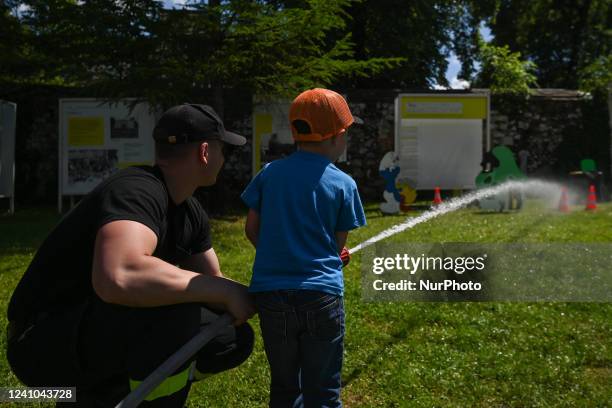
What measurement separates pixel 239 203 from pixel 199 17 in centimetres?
568

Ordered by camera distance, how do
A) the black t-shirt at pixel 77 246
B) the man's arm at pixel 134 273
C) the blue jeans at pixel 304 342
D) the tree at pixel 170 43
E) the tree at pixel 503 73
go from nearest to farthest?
the man's arm at pixel 134 273 → the black t-shirt at pixel 77 246 → the blue jeans at pixel 304 342 → the tree at pixel 170 43 → the tree at pixel 503 73

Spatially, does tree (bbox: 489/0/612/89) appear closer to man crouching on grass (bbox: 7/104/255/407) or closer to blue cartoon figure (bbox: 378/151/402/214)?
blue cartoon figure (bbox: 378/151/402/214)

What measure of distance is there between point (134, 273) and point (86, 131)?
1299 cm

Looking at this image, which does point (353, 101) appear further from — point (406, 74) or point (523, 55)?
point (523, 55)

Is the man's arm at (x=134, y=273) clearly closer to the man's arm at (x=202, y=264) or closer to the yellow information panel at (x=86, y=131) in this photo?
the man's arm at (x=202, y=264)

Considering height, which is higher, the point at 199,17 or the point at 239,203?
Result: the point at 199,17

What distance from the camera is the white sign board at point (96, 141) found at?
14.0m

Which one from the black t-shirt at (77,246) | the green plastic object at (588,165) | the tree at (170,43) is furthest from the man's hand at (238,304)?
the green plastic object at (588,165)

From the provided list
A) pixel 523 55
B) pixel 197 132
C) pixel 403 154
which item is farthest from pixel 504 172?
pixel 523 55

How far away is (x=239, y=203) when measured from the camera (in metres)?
15.5

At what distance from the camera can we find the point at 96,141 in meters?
14.1

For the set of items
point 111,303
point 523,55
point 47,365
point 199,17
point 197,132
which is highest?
point 523,55

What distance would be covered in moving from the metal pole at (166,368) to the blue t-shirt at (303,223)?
418 millimetres

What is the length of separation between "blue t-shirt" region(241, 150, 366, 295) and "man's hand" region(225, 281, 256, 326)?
0.12 metres
